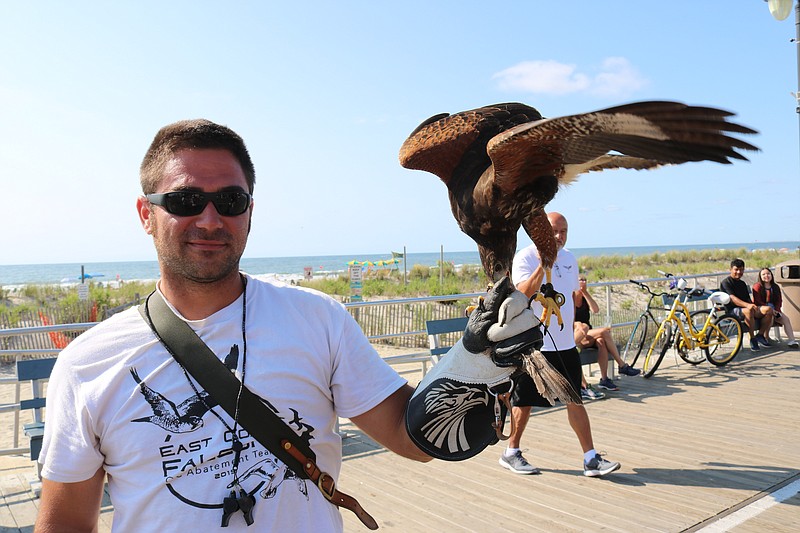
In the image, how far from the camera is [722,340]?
748 centimetres

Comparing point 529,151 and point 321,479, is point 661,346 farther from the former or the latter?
point 321,479

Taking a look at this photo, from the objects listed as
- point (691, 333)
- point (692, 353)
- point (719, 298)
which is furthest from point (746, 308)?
point (691, 333)

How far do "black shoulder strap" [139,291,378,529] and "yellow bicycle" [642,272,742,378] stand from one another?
20.4 feet

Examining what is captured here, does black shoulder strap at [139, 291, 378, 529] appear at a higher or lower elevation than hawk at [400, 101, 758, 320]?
lower

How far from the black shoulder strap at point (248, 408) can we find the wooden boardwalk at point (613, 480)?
6.96 feet

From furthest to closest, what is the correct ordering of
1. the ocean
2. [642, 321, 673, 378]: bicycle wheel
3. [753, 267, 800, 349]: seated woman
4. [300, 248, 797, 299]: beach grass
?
1. the ocean
2. [300, 248, 797, 299]: beach grass
3. [753, 267, 800, 349]: seated woman
4. [642, 321, 673, 378]: bicycle wheel

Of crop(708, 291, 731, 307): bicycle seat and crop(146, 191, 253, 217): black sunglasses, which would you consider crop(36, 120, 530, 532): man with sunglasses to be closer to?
crop(146, 191, 253, 217): black sunglasses

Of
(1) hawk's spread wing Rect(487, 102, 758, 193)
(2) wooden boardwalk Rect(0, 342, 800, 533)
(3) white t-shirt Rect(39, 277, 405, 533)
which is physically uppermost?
(1) hawk's spread wing Rect(487, 102, 758, 193)

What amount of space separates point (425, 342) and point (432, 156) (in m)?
7.66

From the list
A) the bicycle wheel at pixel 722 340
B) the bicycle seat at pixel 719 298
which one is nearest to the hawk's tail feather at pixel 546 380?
the bicycle wheel at pixel 722 340

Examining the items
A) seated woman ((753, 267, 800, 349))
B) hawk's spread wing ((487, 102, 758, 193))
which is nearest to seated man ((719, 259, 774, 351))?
seated woman ((753, 267, 800, 349))

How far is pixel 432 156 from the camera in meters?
3.06

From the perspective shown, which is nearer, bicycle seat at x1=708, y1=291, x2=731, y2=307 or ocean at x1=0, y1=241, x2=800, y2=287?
bicycle seat at x1=708, y1=291, x2=731, y2=307

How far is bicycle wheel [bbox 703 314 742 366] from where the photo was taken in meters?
7.45
